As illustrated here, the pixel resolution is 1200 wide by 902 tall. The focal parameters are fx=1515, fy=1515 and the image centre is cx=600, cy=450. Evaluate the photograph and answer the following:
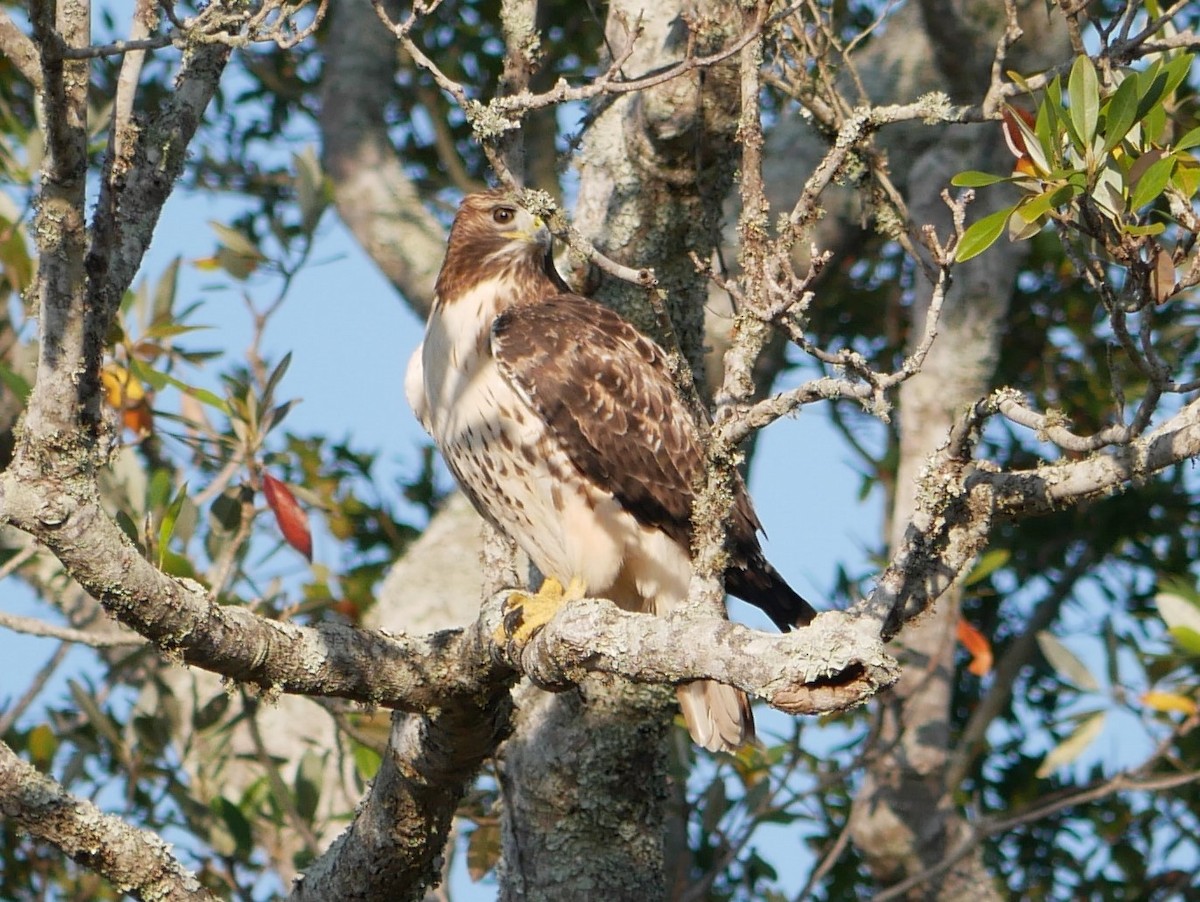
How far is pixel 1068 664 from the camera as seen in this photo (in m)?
5.13

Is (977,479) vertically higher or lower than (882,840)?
lower

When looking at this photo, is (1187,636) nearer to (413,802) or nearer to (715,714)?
(715,714)

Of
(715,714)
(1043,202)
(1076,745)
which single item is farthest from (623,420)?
(1076,745)

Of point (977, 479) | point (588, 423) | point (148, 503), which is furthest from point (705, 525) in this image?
point (148, 503)

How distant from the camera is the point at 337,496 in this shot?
6457 millimetres

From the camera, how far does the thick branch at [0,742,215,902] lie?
2.78m

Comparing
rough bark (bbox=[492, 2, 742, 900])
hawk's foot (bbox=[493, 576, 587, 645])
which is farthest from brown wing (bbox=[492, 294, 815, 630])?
hawk's foot (bbox=[493, 576, 587, 645])

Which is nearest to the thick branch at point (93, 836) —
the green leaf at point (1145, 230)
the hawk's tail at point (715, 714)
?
the hawk's tail at point (715, 714)

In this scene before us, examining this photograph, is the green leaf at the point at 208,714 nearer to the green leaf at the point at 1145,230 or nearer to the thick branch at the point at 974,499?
the thick branch at the point at 974,499

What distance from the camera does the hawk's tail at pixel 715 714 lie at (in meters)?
3.84

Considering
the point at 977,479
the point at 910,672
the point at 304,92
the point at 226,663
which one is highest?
the point at 304,92

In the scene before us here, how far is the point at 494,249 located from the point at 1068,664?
242cm

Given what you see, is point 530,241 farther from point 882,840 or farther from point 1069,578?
point 1069,578

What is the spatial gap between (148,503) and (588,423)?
1.35 metres
